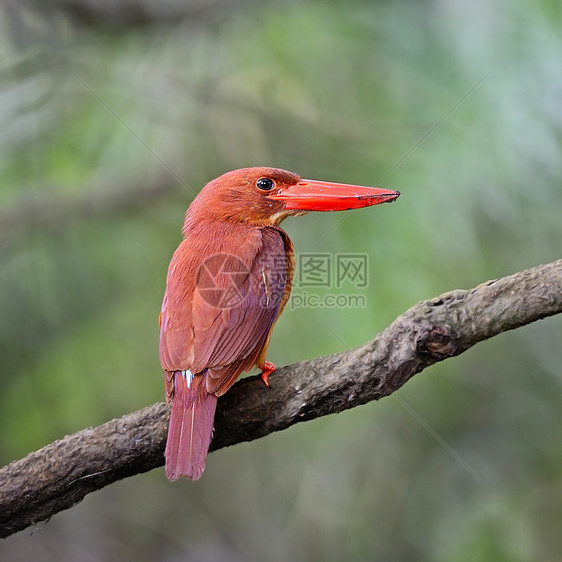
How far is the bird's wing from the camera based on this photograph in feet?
7.79

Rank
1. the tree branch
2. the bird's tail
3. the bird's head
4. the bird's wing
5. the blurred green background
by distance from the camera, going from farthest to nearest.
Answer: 1. the blurred green background
2. the bird's head
3. the bird's wing
4. the bird's tail
5. the tree branch

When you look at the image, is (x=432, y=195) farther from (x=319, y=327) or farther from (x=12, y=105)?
(x=12, y=105)

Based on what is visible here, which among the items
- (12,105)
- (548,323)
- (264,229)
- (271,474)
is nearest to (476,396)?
(548,323)

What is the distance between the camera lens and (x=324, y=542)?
13.4 ft

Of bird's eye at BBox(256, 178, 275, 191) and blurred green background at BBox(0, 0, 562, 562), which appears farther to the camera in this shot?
blurred green background at BBox(0, 0, 562, 562)

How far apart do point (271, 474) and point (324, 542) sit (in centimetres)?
45

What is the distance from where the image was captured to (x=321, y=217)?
355 cm

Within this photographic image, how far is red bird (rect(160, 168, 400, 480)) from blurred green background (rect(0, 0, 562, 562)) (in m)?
0.42

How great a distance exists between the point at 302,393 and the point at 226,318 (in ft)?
1.11

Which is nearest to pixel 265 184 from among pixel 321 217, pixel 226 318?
pixel 321 217

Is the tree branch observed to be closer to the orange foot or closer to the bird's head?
the orange foot

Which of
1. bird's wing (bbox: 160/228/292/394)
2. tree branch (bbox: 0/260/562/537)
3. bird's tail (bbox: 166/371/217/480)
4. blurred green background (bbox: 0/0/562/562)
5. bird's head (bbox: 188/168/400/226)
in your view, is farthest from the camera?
blurred green background (bbox: 0/0/562/562)

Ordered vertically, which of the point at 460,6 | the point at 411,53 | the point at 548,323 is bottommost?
the point at 548,323

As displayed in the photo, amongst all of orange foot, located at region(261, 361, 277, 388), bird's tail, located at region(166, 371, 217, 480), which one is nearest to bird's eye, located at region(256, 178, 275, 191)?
orange foot, located at region(261, 361, 277, 388)
